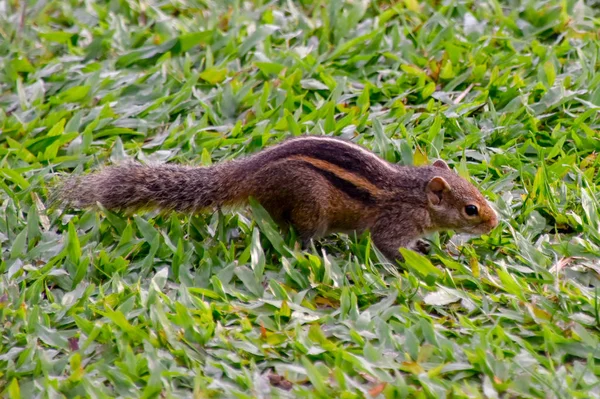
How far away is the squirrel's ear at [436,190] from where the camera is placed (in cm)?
546

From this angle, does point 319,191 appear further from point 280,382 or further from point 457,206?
point 280,382

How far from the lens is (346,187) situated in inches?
213

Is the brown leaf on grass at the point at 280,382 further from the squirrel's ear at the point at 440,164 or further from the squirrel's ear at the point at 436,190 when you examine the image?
the squirrel's ear at the point at 440,164

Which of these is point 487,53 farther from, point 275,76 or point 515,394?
point 515,394

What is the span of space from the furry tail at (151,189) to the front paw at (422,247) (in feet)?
3.31

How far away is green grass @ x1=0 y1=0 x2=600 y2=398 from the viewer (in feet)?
14.7

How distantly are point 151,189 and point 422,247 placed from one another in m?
1.54

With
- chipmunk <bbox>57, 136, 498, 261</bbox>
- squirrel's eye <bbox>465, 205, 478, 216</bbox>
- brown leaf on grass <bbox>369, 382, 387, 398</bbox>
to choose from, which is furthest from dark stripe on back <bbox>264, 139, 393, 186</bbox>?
brown leaf on grass <bbox>369, 382, 387, 398</bbox>

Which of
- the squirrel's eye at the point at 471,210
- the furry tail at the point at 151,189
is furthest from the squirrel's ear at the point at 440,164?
the furry tail at the point at 151,189

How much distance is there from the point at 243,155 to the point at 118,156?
31.5 inches

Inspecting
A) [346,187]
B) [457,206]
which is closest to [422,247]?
[457,206]

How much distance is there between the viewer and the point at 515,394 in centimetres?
424

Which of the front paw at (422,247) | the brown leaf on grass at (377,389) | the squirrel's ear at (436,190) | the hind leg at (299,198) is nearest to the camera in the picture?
the brown leaf on grass at (377,389)

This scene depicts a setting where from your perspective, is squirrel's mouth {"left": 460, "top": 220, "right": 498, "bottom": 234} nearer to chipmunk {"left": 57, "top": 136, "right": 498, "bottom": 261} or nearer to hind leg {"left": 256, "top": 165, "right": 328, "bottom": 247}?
chipmunk {"left": 57, "top": 136, "right": 498, "bottom": 261}
